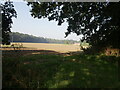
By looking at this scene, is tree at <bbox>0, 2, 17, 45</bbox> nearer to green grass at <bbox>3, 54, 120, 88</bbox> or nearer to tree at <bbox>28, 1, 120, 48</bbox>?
tree at <bbox>28, 1, 120, 48</bbox>

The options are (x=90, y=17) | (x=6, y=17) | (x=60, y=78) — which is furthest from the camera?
(x=6, y=17)

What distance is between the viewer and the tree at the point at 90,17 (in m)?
10.4

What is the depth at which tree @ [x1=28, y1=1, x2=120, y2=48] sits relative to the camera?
34.2ft

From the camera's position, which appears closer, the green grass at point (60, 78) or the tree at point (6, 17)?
the green grass at point (60, 78)

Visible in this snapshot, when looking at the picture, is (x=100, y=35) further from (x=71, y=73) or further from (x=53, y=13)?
(x=71, y=73)

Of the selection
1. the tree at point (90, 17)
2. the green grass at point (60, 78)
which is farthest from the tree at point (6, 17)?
the green grass at point (60, 78)

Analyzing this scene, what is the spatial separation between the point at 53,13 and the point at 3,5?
1456cm

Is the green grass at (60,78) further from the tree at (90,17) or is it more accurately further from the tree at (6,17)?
the tree at (6,17)

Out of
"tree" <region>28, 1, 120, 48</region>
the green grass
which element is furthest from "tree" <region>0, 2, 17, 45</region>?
the green grass

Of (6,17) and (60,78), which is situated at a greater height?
(6,17)

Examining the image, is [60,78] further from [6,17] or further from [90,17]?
[6,17]

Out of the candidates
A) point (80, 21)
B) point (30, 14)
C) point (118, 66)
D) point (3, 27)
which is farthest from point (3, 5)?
point (118, 66)

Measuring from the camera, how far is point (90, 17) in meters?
14.3

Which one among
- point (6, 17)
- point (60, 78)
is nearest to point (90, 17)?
point (60, 78)
